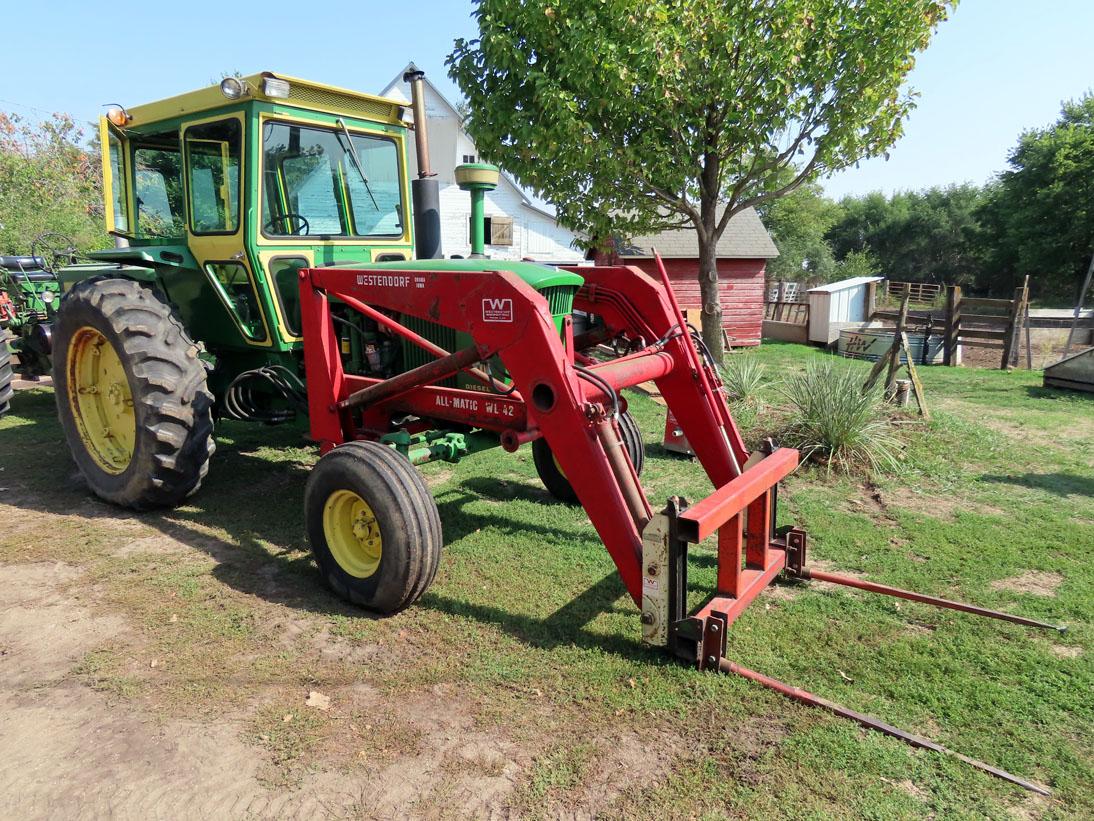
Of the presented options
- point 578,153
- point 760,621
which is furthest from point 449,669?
point 578,153

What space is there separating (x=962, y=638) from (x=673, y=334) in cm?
212

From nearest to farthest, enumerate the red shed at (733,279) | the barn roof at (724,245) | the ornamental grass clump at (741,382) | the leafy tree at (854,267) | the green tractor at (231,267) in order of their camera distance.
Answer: the green tractor at (231,267) → the ornamental grass clump at (741,382) → the barn roof at (724,245) → the red shed at (733,279) → the leafy tree at (854,267)

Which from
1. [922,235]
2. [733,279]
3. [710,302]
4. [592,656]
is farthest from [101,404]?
[922,235]

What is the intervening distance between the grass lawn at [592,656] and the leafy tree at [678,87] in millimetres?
4975

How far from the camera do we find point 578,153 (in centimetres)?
860

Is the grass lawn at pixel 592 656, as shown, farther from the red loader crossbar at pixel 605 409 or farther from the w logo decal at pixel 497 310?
the w logo decal at pixel 497 310

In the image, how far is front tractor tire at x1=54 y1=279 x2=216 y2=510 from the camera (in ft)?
14.4

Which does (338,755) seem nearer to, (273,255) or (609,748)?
(609,748)

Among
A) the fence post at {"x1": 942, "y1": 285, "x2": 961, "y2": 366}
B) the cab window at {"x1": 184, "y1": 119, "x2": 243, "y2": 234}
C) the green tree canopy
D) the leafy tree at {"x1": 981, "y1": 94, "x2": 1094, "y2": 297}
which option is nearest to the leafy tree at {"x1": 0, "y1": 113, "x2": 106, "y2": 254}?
the cab window at {"x1": 184, "y1": 119, "x2": 243, "y2": 234}

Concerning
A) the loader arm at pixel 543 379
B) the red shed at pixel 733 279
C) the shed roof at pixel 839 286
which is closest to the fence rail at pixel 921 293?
the shed roof at pixel 839 286

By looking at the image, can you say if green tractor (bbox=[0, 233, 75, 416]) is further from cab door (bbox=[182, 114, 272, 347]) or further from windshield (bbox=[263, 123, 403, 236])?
windshield (bbox=[263, 123, 403, 236])

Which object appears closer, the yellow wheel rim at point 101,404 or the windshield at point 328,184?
the windshield at point 328,184

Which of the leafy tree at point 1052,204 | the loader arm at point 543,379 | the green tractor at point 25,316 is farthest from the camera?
the leafy tree at point 1052,204

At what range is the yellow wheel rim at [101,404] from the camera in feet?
16.4
